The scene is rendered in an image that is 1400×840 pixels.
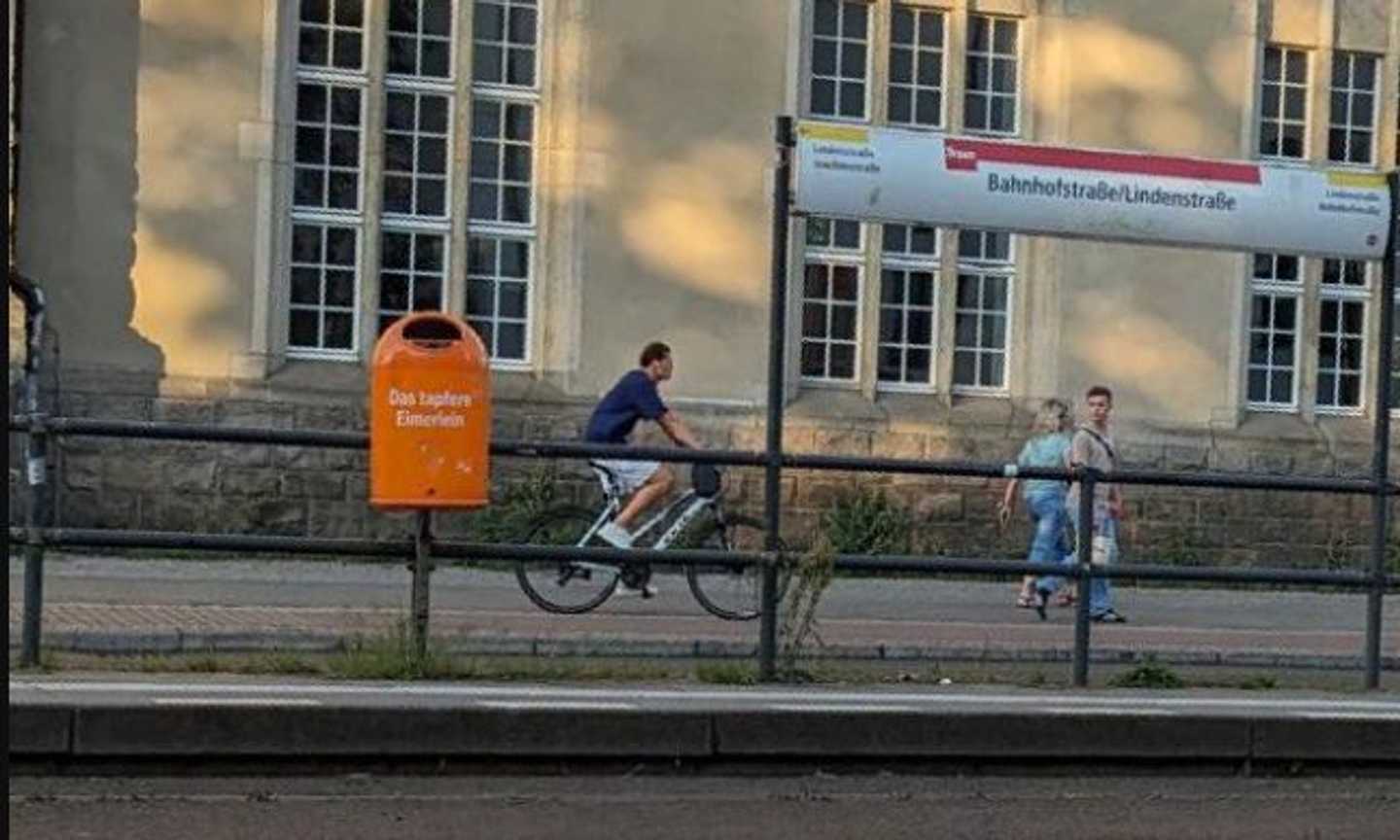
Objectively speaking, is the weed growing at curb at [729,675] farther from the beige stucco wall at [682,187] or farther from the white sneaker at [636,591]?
the beige stucco wall at [682,187]

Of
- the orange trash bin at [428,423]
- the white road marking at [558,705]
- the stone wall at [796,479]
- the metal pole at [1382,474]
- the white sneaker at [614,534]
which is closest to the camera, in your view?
the white road marking at [558,705]

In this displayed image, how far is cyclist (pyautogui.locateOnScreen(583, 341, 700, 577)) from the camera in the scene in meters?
14.5

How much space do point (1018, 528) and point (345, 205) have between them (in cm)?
647

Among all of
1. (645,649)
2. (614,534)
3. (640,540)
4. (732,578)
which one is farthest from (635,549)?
(614,534)

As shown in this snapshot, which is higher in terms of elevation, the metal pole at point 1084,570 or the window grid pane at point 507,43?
the window grid pane at point 507,43

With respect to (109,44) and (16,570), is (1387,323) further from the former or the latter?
(109,44)

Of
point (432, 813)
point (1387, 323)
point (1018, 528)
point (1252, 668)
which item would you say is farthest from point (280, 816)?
point (1018, 528)

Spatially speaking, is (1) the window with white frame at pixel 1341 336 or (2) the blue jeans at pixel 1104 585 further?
(1) the window with white frame at pixel 1341 336

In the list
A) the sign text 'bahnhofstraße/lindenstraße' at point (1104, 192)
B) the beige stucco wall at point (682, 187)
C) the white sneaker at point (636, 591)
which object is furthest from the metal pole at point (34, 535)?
the beige stucco wall at point (682, 187)

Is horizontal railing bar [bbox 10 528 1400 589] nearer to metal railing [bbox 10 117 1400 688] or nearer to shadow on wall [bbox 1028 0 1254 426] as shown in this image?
metal railing [bbox 10 117 1400 688]

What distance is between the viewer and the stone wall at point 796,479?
748 inches

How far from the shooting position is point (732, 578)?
37.0ft

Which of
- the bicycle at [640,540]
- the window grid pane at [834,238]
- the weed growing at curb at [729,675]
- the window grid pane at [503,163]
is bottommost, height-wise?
the weed growing at curb at [729,675]

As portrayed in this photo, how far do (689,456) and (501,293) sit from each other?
36.5 feet
